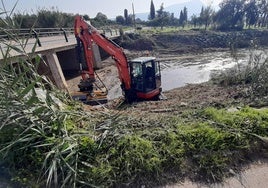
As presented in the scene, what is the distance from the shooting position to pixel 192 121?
12.4ft

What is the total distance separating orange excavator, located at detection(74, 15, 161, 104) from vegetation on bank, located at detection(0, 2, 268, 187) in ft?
18.5

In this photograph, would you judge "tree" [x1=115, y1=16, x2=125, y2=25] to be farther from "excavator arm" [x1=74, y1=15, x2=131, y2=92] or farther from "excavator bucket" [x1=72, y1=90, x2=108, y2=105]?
"excavator bucket" [x1=72, y1=90, x2=108, y2=105]

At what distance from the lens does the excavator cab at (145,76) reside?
884cm

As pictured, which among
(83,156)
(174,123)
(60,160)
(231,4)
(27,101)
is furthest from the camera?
(231,4)


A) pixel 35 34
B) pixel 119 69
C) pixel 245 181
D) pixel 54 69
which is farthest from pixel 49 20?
pixel 245 181

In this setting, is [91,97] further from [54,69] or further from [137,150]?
[137,150]

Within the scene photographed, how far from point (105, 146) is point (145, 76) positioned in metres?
6.44

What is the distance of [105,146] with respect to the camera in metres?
2.96

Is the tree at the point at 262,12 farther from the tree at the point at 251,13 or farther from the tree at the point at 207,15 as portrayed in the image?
the tree at the point at 207,15

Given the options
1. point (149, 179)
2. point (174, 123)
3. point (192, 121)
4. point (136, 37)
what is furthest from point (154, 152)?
point (136, 37)

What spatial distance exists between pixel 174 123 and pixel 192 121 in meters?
0.38

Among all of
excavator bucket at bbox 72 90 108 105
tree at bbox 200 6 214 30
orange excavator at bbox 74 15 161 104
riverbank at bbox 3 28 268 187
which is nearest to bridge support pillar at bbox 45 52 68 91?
orange excavator at bbox 74 15 161 104

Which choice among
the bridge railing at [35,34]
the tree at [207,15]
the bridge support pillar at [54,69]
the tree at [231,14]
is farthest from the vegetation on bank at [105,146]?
the tree at [207,15]

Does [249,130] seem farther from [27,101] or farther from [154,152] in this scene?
[27,101]
